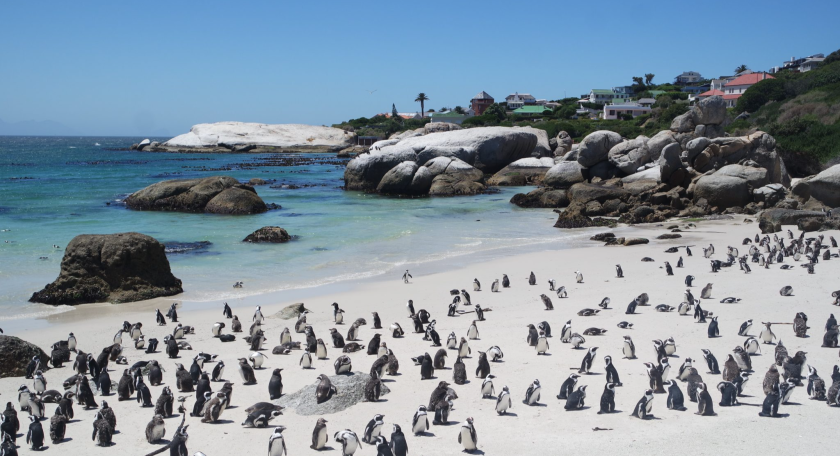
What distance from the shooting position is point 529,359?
970 cm

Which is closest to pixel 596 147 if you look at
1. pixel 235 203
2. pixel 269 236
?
pixel 235 203

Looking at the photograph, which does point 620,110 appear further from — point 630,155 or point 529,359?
point 529,359

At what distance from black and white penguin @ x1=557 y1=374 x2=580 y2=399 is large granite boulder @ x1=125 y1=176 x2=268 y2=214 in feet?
83.4

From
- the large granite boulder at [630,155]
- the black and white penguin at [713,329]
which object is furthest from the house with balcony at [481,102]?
the black and white penguin at [713,329]

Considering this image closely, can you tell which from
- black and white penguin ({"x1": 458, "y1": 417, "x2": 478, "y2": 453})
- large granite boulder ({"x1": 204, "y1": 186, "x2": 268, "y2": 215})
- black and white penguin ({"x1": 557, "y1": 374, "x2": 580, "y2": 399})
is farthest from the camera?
large granite boulder ({"x1": 204, "y1": 186, "x2": 268, "y2": 215})

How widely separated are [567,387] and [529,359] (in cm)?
168

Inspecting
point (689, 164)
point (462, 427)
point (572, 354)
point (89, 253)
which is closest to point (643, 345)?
point (572, 354)

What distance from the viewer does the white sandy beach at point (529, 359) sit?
6969mm

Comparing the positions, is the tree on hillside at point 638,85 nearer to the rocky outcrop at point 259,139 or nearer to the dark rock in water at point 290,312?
the rocky outcrop at point 259,139

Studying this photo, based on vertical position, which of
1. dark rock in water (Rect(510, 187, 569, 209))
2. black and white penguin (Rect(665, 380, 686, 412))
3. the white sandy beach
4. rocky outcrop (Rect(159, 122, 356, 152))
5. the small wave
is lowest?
the small wave

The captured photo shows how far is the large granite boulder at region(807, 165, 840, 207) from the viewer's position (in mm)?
24875

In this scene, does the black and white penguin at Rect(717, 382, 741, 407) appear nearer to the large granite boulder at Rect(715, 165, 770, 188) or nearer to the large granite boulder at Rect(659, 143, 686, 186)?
the large granite boulder at Rect(715, 165, 770, 188)

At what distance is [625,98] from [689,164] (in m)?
101

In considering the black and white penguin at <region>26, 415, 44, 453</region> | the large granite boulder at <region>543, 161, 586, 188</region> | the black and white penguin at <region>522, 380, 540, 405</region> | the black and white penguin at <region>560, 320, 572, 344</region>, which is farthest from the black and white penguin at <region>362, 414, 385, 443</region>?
the large granite boulder at <region>543, 161, 586, 188</region>
